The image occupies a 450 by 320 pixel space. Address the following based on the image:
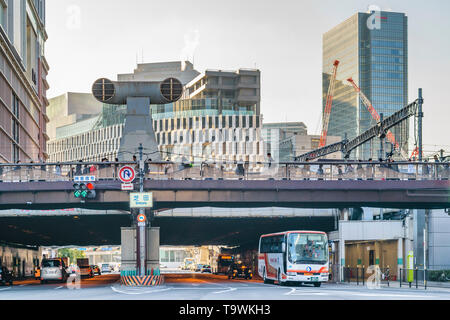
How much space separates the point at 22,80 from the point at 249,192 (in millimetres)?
54372

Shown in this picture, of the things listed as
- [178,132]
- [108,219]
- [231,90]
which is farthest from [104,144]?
[108,219]

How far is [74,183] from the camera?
4922 cm

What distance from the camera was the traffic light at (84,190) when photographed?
48.2 meters

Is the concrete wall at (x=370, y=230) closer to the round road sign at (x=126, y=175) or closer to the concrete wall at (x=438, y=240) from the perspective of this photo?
the concrete wall at (x=438, y=240)

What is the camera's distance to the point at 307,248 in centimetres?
4828

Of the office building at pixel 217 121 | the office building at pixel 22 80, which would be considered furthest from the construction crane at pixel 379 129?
the office building at pixel 217 121

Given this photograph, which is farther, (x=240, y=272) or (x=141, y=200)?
(x=240, y=272)

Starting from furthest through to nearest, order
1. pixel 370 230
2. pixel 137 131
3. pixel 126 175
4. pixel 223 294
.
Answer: pixel 370 230
pixel 137 131
pixel 126 175
pixel 223 294

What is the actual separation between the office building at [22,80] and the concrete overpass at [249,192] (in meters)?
30.4

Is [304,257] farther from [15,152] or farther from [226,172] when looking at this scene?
[15,152]

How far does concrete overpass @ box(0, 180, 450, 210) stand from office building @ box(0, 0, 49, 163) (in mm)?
30371

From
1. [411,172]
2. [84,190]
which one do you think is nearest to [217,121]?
[411,172]

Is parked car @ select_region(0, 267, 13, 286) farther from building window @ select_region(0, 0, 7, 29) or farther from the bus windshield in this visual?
building window @ select_region(0, 0, 7, 29)

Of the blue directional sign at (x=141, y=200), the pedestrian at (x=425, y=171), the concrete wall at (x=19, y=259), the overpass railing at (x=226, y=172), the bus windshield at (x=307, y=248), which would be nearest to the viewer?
the blue directional sign at (x=141, y=200)
